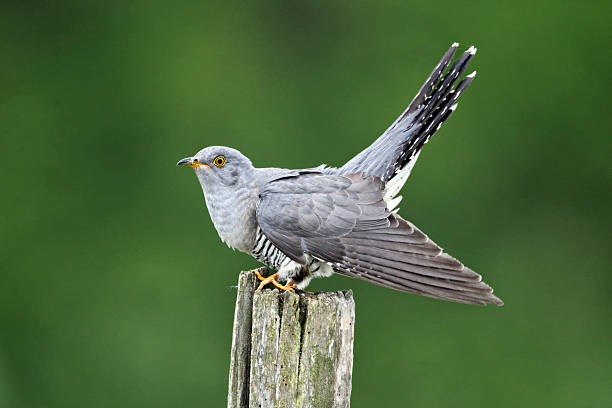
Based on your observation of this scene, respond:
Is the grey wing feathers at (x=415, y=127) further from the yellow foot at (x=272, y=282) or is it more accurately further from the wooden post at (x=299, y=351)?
the wooden post at (x=299, y=351)

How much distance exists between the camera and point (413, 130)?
2695mm

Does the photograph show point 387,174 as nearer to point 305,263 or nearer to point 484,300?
point 305,263

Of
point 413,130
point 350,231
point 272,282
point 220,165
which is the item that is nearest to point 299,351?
point 272,282

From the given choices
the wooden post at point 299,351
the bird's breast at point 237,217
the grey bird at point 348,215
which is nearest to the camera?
the wooden post at point 299,351

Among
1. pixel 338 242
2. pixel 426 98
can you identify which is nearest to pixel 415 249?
pixel 338 242

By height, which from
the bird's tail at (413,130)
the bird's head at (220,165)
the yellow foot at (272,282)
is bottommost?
the yellow foot at (272,282)

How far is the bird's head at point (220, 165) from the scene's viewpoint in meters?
2.56

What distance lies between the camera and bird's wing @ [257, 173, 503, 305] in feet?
7.11

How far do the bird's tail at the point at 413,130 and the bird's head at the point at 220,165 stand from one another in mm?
448

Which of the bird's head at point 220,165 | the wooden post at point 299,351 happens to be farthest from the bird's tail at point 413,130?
the wooden post at point 299,351

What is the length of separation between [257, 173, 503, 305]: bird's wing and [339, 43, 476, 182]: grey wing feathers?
0.16 meters

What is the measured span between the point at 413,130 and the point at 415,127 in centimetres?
2

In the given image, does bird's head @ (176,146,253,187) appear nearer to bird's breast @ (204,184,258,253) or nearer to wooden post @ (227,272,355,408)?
bird's breast @ (204,184,258,253)

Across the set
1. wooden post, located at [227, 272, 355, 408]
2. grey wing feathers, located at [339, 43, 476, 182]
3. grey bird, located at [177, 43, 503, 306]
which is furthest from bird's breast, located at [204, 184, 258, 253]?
wooden post, located at [227, 272, 355, 408]
